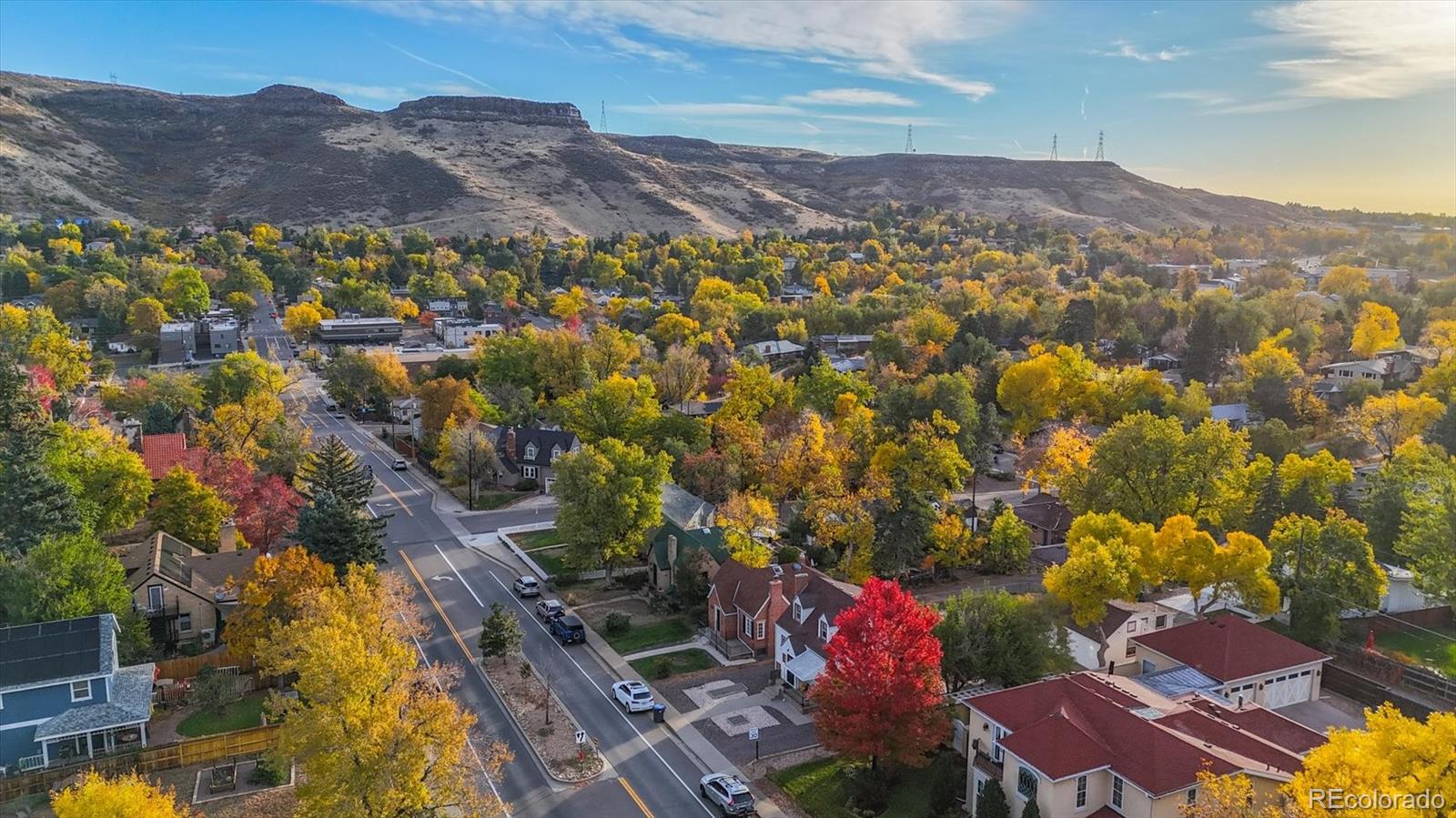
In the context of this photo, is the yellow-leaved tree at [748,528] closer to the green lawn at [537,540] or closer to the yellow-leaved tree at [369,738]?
the green lawn at [537,540]

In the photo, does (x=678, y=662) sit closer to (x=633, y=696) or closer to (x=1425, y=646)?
(x=633, y=696)

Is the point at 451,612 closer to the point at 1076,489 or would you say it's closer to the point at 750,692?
the point at 750,692

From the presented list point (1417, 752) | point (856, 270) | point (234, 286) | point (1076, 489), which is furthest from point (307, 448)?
point (856, 270)

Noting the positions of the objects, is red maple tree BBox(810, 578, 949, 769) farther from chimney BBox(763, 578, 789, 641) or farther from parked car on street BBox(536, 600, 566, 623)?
parked car on street BBox(536, 600, 566, 623)

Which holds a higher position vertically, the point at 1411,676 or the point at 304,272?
the point at 304,272

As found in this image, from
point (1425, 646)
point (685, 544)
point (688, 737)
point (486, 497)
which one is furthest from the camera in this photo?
point (486, 497)

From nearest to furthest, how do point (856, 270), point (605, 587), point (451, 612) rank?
point (451, 612) < point (605, 587) < point (856, 270)

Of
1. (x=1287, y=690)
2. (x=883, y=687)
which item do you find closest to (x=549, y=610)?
(x=883, y=687)
